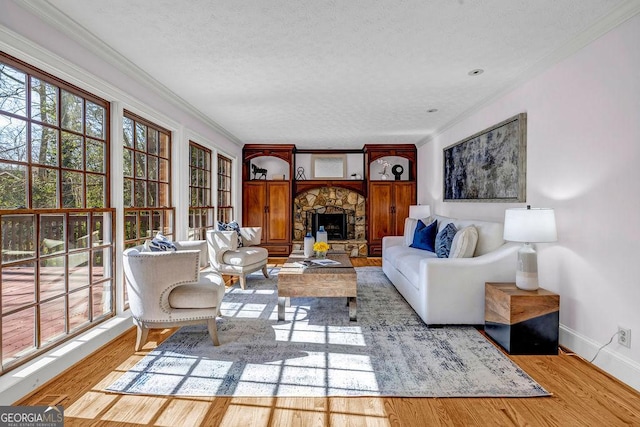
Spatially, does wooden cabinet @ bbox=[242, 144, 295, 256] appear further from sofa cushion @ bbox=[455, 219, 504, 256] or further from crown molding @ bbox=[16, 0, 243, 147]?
sofa cushion @ bbox=[455, 219, 504, 256]

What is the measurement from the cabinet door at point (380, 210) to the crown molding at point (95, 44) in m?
4.27

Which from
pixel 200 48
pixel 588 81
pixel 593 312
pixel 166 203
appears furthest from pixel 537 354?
pixel 166 203

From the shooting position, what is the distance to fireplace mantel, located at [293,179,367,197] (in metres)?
7.37

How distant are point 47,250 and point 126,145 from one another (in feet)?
4.43

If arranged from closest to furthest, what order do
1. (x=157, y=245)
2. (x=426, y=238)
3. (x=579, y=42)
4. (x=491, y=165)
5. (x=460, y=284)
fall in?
1. (x=579, y=42)
2. (x=157, y=245)
3. (x=460, y=284)
4. (x=491, y=165)
5. (x=426, y=238)

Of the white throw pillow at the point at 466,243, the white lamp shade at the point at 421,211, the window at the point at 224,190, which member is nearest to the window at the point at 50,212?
the window at the point at 224,190

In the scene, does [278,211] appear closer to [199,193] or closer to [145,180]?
[199,193]

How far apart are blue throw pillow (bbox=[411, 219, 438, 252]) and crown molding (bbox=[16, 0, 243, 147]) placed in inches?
142

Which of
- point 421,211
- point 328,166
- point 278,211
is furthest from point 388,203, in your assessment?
point 278,211

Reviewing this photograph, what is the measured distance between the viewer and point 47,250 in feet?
7.50

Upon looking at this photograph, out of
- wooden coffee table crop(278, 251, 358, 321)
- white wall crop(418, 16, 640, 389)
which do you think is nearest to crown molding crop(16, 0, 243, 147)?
wooden coffee table crop(278, 251, 358, 321)

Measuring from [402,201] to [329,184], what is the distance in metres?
1.65

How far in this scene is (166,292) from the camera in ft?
8.26

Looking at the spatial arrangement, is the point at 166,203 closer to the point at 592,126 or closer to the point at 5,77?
the point at 5,77
